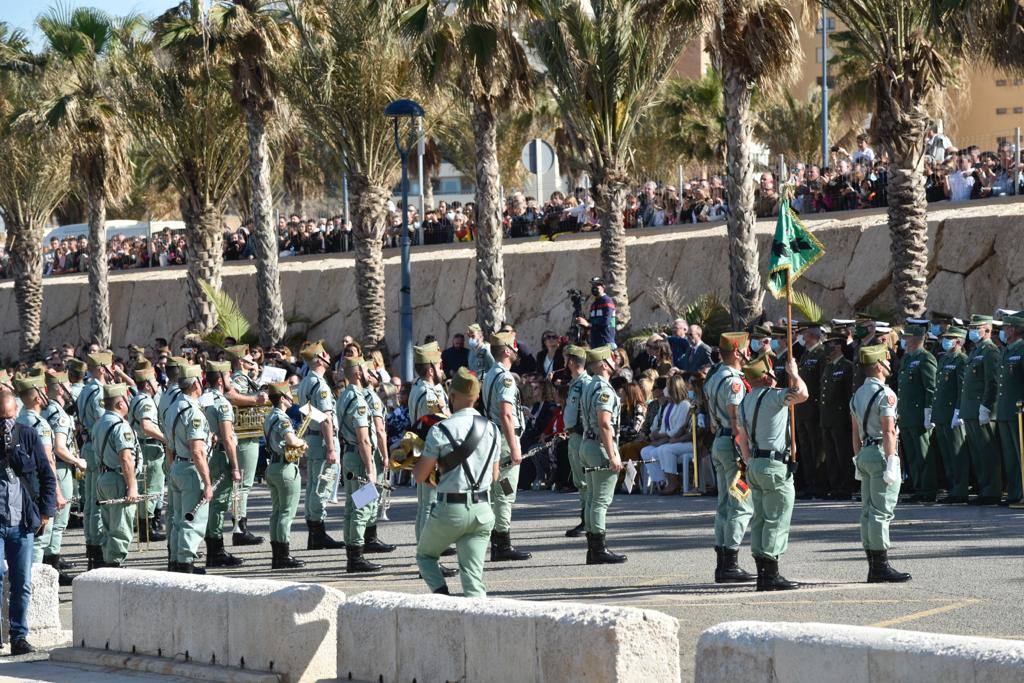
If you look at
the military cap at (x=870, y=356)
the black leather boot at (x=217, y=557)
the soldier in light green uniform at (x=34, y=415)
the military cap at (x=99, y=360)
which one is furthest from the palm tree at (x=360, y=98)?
the military cap at (x=870, y=356)

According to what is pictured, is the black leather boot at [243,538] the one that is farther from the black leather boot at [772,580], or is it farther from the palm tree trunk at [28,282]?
the palm tree trunk at [28,282]

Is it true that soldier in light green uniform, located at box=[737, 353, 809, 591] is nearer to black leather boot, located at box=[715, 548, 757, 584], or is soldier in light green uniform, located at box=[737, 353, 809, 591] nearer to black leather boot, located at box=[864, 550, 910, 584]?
black leather boot, located at box=[715, 548, 757, 584]

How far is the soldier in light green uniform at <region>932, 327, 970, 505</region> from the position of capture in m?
16.2

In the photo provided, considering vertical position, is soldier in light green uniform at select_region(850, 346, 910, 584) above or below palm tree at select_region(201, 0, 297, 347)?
below

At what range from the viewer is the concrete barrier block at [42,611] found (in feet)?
36.4

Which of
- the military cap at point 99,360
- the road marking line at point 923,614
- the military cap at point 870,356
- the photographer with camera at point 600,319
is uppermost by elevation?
the photographer with camera at point 600,319

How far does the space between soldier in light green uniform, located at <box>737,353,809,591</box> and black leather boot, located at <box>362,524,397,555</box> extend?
184 inches

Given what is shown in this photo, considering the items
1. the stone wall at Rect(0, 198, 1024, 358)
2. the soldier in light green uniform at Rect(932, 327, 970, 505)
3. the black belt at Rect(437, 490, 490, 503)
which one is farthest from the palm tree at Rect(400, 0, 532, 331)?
the black belt at Rect(437, 490, 490, 503)

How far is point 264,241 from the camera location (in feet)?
101

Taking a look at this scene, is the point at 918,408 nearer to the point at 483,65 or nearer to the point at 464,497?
the point at 464,497

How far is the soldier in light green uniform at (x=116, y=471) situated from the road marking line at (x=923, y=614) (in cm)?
681

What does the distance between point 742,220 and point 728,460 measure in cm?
1058

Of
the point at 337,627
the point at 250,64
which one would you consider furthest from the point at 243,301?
the point at 337,627

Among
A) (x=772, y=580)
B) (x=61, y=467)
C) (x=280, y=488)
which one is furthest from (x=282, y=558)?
(x=772, y=580)
